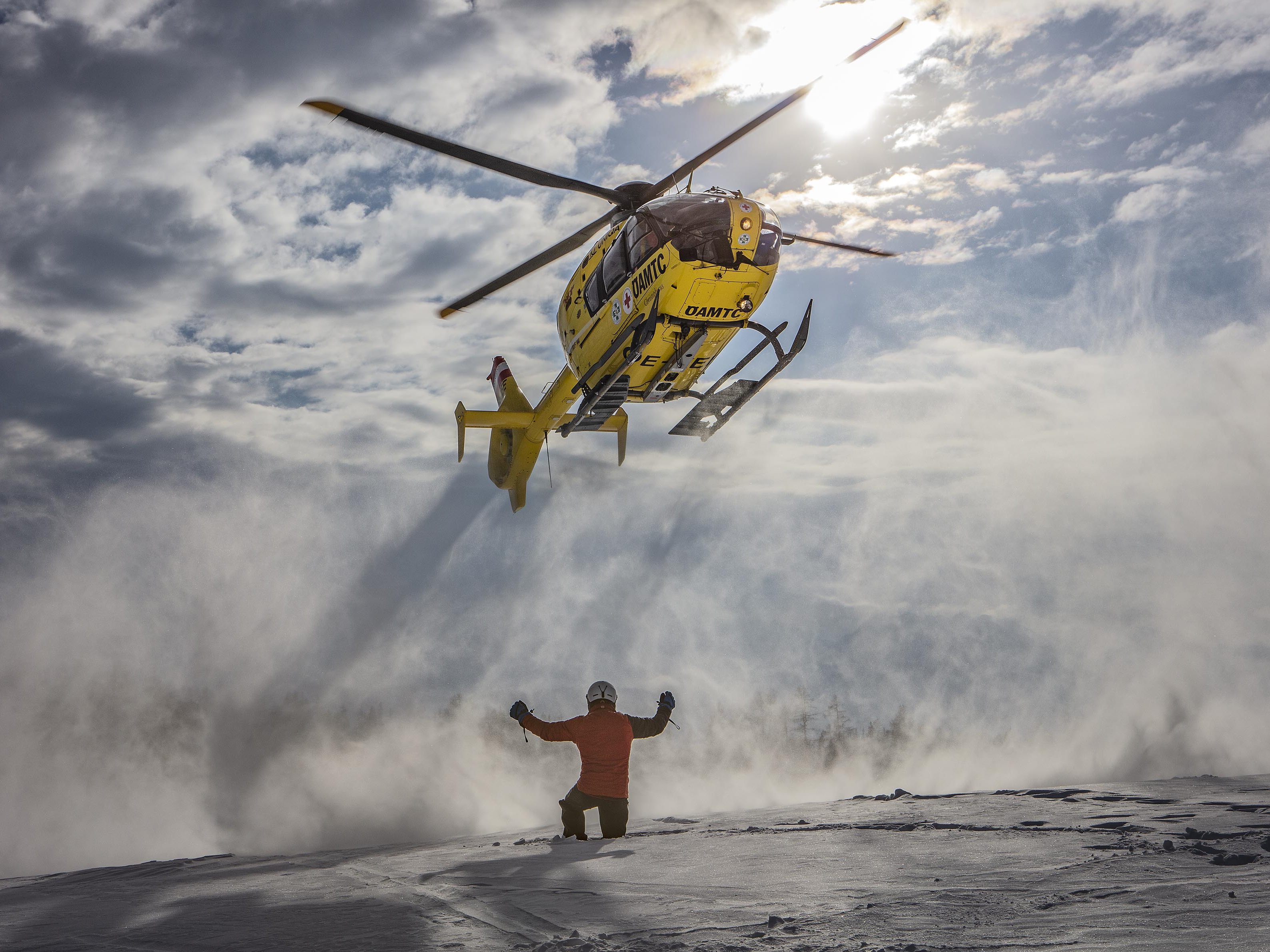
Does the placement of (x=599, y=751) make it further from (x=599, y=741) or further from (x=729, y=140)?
(x=729, y=140)

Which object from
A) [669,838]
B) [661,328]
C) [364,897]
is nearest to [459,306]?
[661,328]

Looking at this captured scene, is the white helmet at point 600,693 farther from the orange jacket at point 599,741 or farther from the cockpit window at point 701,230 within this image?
the cockpit window at point 701,230

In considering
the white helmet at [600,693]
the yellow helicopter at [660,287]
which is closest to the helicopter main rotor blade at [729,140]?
the yellow helicopter at [660,287]

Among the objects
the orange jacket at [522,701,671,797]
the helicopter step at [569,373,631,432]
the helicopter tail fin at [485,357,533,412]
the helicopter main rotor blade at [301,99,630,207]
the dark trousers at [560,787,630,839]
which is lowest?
the dark trousers at [560,787,630,839]

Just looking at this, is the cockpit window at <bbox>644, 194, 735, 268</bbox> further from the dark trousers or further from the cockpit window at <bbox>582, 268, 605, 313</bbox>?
the dark trousers

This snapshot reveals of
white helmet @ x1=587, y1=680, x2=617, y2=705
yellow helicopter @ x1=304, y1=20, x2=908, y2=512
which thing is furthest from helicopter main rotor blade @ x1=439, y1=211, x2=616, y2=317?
white helmet @ x1=587, y1=680, x2=617, y2=705

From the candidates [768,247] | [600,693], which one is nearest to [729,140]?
[768,247]

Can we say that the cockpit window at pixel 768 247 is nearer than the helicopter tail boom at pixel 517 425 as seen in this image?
Yes
